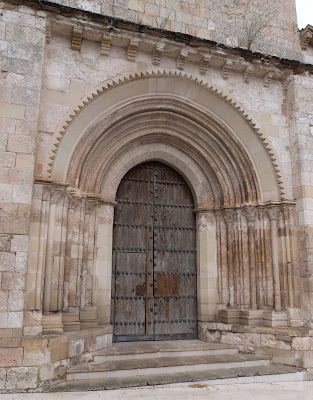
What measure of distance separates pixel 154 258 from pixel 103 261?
3.40 feet

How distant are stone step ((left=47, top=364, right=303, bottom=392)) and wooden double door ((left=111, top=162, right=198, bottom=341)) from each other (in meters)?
1.51

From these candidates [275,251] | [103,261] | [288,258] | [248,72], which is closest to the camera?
[103,261]

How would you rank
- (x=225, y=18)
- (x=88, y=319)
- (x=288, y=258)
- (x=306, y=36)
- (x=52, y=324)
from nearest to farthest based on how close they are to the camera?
(x=52, y=324), (x=88, y=319), (x=288, y=258), (x=225, y=18), (x=306, y=36)

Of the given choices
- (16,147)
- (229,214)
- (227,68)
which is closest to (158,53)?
(227,68)

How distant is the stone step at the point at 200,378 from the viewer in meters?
4.57

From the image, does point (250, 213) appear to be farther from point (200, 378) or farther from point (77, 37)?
point (77, 37)

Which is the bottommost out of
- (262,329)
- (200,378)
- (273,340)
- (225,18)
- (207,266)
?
(200,378)

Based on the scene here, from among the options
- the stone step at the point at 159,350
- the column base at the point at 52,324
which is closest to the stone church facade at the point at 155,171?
the column base at the point at 52,324

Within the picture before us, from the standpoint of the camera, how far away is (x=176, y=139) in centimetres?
699

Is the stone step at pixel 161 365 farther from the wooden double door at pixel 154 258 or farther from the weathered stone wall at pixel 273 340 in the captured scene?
the wooden double door at pixel 154 258

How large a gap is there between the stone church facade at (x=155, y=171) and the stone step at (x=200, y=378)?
25 cm

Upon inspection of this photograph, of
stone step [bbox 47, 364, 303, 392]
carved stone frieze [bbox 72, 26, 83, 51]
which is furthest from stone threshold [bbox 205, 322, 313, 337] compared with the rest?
carved stone frieze [bbox 72, 26, 83, 51]

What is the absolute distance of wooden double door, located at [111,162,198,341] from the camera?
21.6 ft

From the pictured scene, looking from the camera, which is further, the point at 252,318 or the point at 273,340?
the point at 252,318
